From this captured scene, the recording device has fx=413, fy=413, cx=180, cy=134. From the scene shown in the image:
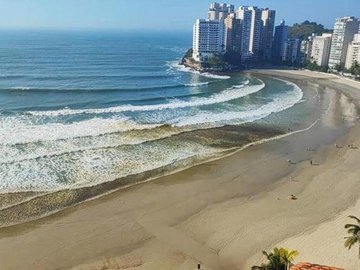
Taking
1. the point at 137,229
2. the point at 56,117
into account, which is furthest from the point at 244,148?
the point at 56,117

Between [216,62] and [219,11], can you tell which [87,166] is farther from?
[219,11]

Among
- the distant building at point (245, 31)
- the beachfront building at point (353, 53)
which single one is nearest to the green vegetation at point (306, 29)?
the distant building at point (245, 31)

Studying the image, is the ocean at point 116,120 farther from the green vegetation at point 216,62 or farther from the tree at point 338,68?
the tree at point 338,68

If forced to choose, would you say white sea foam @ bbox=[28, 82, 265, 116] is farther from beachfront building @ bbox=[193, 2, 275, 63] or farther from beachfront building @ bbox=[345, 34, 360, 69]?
beachfront building @ bbox=[345, 34, 360, 69]

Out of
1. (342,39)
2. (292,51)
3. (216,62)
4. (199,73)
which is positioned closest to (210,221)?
(199,73)

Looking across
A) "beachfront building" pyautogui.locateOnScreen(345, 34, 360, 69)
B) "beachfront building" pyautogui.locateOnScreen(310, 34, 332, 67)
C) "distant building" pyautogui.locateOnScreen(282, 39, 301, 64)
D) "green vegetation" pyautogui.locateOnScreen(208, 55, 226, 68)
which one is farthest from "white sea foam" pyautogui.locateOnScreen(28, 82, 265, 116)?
"distant building" pyautogui.locateOnScreen(282, 39, 301, 64)
